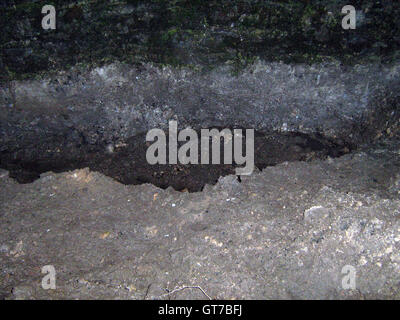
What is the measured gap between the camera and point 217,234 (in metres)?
2.06

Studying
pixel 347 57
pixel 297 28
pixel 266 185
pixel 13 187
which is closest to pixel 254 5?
pixel 297 28

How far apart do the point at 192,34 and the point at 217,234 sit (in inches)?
60.0

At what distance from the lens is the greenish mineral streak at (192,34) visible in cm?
254

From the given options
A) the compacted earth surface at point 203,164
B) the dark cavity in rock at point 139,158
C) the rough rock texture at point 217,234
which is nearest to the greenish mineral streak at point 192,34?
the compacted earth surface at point 203,164

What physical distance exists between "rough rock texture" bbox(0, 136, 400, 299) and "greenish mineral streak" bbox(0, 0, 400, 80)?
33.0 inches

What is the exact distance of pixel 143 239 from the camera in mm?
2090

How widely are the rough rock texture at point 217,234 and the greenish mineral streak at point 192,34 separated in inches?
33.0

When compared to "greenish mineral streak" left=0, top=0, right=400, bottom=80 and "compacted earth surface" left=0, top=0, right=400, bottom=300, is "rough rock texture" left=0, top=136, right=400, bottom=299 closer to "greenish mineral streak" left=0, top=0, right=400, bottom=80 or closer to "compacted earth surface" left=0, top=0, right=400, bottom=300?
"compacted earth surface" left=0, top=0, right=400, bottom=300

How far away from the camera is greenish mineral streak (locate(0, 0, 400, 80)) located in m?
2.54

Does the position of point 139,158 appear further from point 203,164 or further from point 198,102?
point 198,102

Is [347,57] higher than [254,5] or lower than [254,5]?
lower

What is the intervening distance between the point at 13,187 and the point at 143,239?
3.59 ft

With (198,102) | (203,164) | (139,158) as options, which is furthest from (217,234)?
(198,102)

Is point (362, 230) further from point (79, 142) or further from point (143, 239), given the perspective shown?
point (79, 142)
